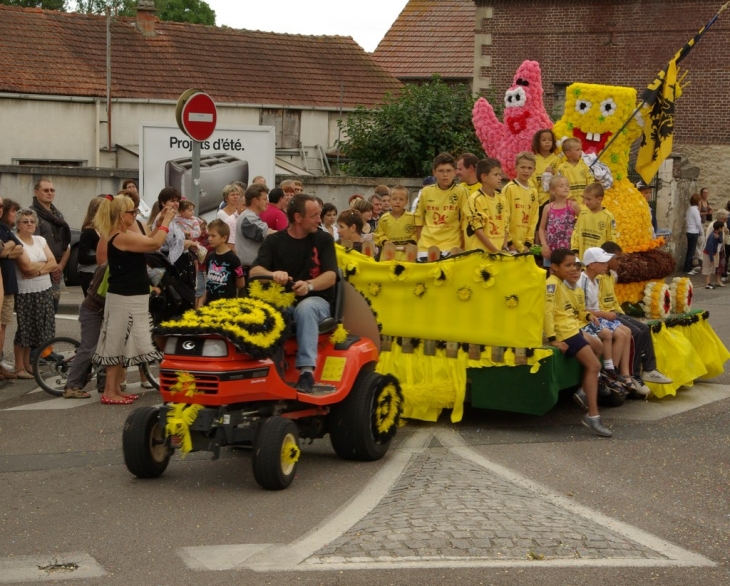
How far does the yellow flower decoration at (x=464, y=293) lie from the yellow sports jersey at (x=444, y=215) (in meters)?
1.14

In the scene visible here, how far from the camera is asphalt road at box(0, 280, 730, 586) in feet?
19.7

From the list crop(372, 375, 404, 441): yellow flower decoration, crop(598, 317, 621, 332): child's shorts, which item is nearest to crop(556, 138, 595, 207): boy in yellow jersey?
crop(598, 317, 621, 332): child's shorts

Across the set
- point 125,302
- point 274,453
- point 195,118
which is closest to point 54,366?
point 125,302

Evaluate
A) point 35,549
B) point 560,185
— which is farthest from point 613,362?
point 35,549

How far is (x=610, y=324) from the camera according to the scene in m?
10.5

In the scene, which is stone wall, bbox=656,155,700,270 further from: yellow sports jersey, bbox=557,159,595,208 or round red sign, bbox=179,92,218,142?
round red sign, bbox=179,92,218,142

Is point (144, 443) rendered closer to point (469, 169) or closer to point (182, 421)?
point (182, 421)

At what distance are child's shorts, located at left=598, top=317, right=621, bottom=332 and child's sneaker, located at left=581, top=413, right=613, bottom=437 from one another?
1.16 meters

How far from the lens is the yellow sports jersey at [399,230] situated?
37.9ft

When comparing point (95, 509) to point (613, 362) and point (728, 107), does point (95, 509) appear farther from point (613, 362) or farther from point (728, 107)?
point (728, 107)

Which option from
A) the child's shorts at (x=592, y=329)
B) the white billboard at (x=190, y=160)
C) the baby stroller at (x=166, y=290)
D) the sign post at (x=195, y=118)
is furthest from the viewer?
the white billboard at (x=190, y=160)

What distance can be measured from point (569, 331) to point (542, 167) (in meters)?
3.66

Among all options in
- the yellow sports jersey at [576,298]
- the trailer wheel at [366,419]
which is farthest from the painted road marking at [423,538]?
the yellow sports jersey at [576,298]

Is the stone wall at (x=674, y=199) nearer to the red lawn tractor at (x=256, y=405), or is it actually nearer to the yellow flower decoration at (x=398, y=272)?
the yellow flower decoration at (x=398, y=272)
